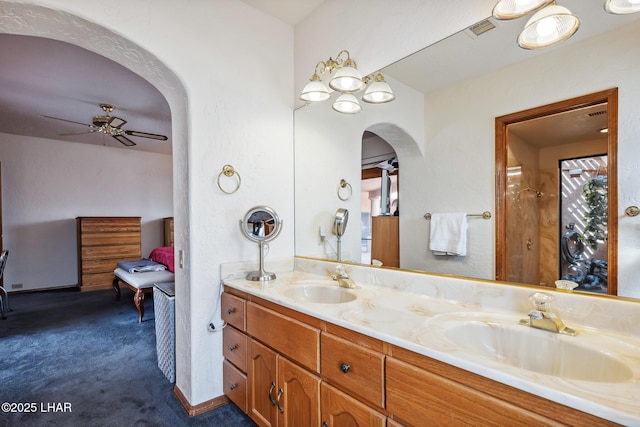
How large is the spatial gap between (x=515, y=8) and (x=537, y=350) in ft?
3.90

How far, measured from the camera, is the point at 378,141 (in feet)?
5.98

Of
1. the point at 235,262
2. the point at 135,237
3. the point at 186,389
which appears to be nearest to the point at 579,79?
the point at 235,262

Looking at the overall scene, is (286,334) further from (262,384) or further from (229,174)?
(229,174)

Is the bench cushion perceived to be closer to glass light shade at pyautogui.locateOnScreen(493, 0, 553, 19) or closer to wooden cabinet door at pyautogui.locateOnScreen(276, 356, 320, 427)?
wooden cabinet door at pyautogui.locateOnScreen(276, 356, 320, 427)

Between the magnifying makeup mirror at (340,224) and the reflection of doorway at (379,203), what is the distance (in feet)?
0.52

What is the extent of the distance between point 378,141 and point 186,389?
1901 mm

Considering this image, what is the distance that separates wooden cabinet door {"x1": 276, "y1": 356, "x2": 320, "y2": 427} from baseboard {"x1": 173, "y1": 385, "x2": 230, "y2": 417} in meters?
0.65

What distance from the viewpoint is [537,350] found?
37.2 inches

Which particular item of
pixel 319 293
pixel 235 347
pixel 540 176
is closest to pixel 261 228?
pixel 319 293

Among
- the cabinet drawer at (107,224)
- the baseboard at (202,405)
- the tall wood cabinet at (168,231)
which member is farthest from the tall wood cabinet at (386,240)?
the tall wood cabinet at (168,231)

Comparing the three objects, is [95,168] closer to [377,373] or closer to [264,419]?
[264,419]

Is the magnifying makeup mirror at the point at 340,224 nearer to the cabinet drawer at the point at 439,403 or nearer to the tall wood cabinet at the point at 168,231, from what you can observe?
the cabinet drawer at the point at 439,403

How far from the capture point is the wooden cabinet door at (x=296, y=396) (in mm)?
1207

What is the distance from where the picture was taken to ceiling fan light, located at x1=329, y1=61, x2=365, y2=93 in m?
1.67
